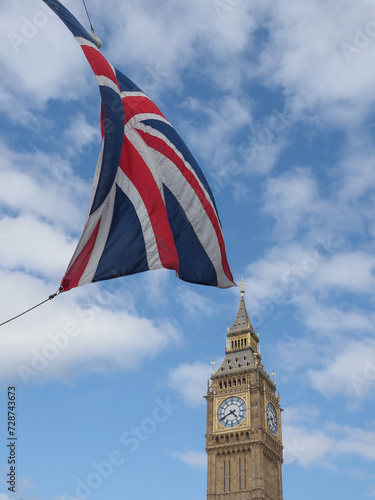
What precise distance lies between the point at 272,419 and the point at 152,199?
273 feet

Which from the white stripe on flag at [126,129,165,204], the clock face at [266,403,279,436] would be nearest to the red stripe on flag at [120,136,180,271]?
the white stripe on flag at [126,129,165,204]

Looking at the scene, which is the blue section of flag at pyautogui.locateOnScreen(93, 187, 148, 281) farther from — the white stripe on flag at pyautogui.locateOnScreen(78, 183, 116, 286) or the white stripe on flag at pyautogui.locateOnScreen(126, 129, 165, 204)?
the white stripe on flag at pyautogui.locateOnScreen(126, 129, 165, 204)

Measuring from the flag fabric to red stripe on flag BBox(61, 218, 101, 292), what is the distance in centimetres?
3

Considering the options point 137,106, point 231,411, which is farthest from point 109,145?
point 231,411

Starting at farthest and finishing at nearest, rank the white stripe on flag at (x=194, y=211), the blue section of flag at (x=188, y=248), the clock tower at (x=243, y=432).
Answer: the clock tower at (x=243, y=432), the white stripe on flag at (x=194, y=211), the blue section of flag at (x=188, y=248)

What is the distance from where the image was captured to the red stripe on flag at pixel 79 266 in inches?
623

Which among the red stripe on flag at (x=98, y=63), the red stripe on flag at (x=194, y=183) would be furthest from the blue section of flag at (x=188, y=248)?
the red stripe on flag at (x=98, y=63)

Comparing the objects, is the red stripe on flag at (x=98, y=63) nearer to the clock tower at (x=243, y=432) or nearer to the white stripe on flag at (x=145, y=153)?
the white stripe on flag at (x=145, y=153)

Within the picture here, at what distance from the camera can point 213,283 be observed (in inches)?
786

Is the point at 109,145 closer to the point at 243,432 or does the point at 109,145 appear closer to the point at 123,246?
the point at 123,246

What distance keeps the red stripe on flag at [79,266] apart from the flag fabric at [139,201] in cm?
3

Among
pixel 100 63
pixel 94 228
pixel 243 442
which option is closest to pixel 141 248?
pixel 94 228

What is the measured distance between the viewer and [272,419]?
9544 centimetres

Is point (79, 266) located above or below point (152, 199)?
below
